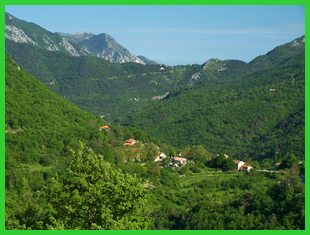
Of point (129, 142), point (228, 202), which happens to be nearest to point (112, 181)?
point (228, 202)

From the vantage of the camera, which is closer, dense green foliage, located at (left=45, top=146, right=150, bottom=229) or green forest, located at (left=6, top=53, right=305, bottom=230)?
dense green foliage, located at (left=45, top=146, right=150, bottom=229)

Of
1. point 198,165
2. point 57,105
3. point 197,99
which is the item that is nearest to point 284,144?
point 198,165

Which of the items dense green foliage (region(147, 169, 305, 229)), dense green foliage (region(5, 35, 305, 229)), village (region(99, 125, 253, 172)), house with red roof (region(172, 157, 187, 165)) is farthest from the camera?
house with red roof (region(172, 157, 187, 165))

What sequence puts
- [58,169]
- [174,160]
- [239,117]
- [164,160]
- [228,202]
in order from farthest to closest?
[239,117]
[174,160]
[164,160]
[58,169]
[228,202]

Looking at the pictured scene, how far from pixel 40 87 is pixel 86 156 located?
5131 centimetres

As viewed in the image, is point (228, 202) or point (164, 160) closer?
point (228, 202)

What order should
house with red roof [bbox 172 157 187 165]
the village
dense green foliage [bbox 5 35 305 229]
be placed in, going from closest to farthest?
dense green foliage [bbox 5 35 305 229], the village, house with red roof [bbox 172 157 187 165]

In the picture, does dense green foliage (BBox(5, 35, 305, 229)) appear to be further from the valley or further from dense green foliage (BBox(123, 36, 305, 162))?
dense green foliage (BBox(123, 36, 305, 162))

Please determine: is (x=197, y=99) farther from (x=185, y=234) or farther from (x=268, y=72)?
(x=185, y=234)

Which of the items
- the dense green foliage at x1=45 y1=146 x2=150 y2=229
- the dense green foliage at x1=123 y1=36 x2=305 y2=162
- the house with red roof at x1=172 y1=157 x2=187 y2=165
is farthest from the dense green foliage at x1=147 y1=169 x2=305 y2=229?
the dense green foliage at x1=123 y1=36 x2=305 y2=162

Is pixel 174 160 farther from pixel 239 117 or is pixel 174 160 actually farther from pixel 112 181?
pixel 239 117

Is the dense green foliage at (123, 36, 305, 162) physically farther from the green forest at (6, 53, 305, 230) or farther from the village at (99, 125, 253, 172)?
the green forest at (6, 53, 305, 230)

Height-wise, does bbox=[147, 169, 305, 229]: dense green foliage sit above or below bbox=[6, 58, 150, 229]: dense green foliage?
below

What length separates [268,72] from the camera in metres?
145
